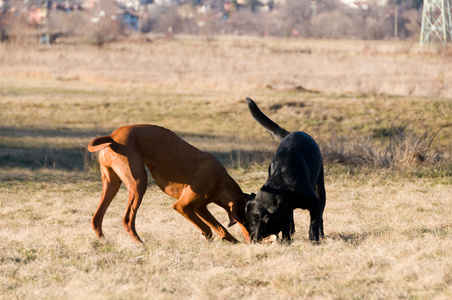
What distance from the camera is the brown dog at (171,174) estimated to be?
5.61 metres

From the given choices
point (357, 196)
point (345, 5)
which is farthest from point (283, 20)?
point (357, 196)

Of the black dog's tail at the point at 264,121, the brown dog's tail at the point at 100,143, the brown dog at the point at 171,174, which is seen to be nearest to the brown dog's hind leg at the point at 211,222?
the brown dog at the point at 171,174

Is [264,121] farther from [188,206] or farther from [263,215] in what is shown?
[263,215]

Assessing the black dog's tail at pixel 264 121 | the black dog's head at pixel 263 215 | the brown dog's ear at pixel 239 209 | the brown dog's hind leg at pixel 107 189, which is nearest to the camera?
the black dog's head at pixel 263 215

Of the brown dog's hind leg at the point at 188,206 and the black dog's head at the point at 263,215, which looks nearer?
the black dog's head at the point at 263,215

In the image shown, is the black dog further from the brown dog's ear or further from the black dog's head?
the brown dog's ear

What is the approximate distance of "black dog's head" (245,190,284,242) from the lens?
17.5 feet

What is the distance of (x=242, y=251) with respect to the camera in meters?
5.21

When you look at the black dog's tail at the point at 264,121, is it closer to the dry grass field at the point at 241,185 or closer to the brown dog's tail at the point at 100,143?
the dry grass field at the point at 241,185

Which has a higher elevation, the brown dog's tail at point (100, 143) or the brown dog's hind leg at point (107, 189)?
the brown dog's tail at point (100, 143)

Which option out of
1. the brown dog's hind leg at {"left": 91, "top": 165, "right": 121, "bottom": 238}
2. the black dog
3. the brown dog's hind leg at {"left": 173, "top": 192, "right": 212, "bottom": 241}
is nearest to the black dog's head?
the black dog

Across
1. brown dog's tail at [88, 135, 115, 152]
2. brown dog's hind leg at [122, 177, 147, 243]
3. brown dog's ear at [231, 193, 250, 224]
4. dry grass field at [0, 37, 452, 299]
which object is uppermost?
brown dog's tail at [88, 135, 115, 152]

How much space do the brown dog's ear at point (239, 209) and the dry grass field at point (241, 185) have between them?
0.26 m

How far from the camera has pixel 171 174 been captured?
19.2ft
